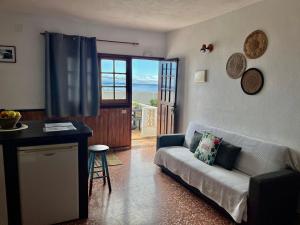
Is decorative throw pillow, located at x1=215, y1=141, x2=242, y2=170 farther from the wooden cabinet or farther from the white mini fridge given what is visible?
the wooden cabinet

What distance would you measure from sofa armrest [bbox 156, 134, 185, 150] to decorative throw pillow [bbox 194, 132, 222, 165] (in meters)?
0.63

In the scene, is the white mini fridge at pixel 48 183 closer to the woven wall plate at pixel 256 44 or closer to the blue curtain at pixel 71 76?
the blue curtain at pixel 71 76

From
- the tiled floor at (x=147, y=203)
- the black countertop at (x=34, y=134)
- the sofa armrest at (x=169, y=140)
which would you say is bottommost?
the tiled floor at (x=147, y=203)

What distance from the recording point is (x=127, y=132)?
504 centimetres

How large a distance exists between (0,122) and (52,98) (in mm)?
1816

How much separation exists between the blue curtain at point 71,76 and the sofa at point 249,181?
75.9 inches

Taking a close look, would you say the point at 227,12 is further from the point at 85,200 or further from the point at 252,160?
the point at 85,200

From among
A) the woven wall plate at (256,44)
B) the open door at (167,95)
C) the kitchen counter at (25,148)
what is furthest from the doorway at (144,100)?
the kitchen counter at (25,148)

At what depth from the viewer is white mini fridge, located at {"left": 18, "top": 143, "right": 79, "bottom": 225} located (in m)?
2.18

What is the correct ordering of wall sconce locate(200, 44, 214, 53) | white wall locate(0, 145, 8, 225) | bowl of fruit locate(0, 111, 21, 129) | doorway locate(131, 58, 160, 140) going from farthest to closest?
doorway locate(131, 58, 160, 140)
wall sconce locate(200, 44, 214, 53)
bowl of fruit locate(0, 111, 21, 129)
white wall locate(0, 145, 8, 225)

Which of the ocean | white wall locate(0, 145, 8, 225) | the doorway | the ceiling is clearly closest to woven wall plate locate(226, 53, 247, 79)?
the ceiling

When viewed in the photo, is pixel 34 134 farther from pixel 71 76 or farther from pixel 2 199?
pixel 71 76

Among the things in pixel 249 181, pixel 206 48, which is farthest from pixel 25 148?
pixel 206 48

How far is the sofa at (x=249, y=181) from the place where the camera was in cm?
225
